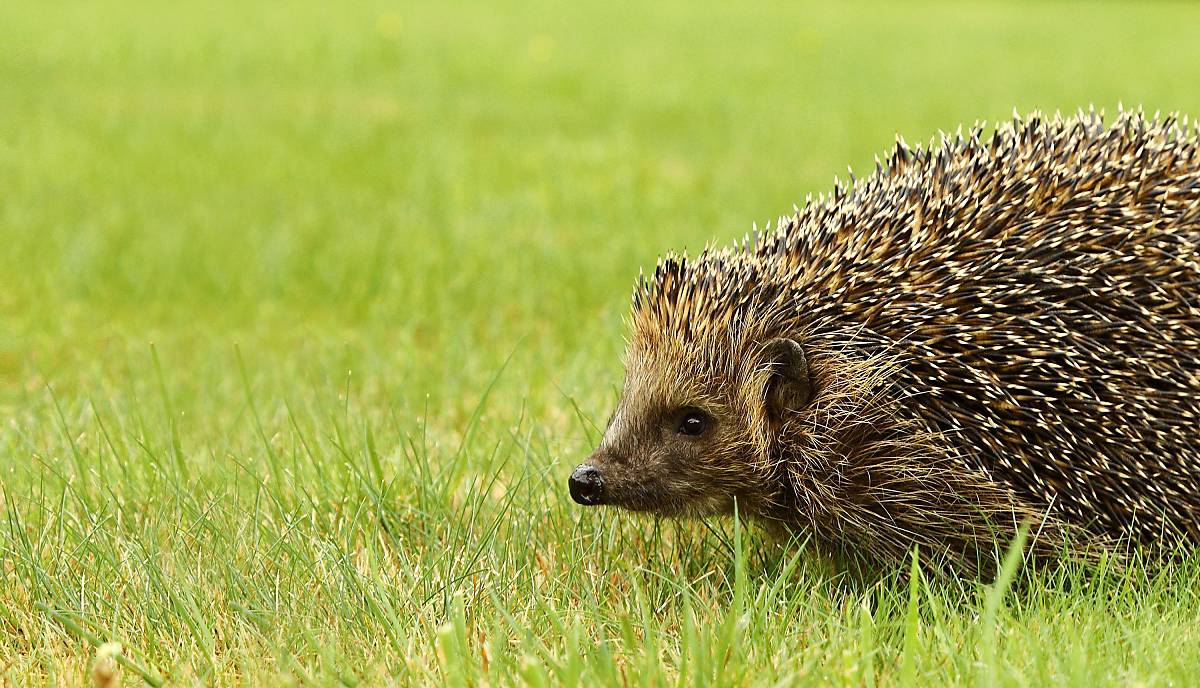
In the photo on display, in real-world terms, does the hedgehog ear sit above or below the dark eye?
above

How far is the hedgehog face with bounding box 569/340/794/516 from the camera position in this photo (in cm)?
497

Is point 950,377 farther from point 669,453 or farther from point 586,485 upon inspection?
point 586,485

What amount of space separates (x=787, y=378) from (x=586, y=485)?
884 millimetres

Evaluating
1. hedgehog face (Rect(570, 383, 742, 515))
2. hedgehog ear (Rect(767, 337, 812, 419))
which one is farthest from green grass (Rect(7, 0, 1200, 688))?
hedgehog ear (Rect(767, 337, 812, 419))

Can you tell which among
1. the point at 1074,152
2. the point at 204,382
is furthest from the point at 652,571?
the point at 204,382

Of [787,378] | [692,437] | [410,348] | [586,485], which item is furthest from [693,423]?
[410,348]

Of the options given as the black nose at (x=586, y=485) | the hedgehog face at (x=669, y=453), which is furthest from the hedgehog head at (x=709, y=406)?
the black nose at (x=586, y=485)

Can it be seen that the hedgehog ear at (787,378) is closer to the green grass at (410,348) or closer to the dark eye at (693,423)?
the dark eye at (693,423)

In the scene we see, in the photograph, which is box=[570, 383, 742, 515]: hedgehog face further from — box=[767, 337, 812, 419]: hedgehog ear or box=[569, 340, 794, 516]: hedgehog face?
box=[767, 337, 812, 419]: hedgehog ear

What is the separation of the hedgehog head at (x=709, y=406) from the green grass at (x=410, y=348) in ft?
0.89

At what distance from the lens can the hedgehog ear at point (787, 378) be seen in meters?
4.93

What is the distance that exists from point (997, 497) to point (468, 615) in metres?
1.93

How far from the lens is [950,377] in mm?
4828

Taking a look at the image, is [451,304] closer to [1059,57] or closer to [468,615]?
[468,615]
